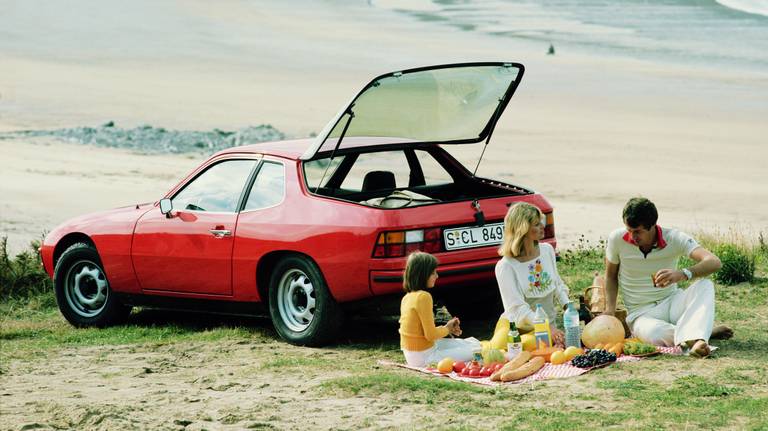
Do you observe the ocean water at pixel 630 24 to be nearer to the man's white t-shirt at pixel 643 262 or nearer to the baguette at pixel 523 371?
the man's white t-shirt at pixel 643 262

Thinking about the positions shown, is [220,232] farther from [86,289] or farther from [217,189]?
[86,289]

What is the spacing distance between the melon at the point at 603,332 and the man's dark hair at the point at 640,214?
2.31ft

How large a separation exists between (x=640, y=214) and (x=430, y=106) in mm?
2363

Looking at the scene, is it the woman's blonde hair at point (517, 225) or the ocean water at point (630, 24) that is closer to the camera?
the woman's blonde hair at point (517, 225)

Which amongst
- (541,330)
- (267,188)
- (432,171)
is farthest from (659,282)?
(432,171)

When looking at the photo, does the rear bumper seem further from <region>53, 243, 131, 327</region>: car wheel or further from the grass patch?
the grass patch

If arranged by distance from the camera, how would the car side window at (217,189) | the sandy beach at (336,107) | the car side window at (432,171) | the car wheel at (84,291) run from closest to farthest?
the car side window at (217,189) → the car wheel at (84,291) → the sandy beach at (336,107) → the car side window at (432,171)

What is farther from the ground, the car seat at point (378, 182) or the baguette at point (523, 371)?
the car seat at point (378, 182)

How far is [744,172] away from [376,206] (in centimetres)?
1897

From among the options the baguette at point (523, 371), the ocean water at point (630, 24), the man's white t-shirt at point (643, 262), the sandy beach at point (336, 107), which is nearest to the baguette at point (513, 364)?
the baguette at point (523, 371)

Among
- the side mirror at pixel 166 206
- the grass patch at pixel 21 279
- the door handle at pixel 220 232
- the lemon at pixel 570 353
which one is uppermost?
the side mirror at pixel 166 206

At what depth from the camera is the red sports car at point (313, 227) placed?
362 inches

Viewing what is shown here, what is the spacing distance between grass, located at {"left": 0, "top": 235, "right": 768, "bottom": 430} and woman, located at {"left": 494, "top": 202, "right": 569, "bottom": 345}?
2.88 feet

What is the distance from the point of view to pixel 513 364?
328 inches
